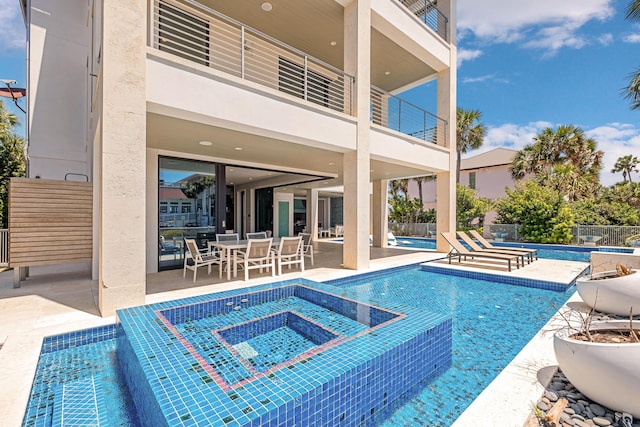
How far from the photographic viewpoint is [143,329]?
352 cm

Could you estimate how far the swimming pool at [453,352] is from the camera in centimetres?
279

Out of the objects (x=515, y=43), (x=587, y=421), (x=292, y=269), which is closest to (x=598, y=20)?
(x=515, y=43)

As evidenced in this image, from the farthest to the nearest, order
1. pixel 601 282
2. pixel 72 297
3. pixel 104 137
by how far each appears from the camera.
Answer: pixel 72 297 < pixel 601 282 < pixel 104 137

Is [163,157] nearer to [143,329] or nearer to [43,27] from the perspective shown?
[43,27]

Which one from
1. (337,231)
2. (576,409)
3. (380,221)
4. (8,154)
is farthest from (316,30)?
(8,154)

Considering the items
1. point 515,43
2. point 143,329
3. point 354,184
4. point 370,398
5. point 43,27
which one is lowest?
point 370,398

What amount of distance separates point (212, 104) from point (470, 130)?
24166 mm

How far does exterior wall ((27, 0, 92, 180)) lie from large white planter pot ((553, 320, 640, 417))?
1043 cm

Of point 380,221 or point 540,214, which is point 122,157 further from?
point 540,214

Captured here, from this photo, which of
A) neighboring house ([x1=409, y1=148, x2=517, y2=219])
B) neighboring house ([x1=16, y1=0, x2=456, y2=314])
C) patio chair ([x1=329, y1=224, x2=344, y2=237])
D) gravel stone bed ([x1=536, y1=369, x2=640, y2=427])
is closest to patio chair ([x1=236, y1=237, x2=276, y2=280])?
neighboring house ([x1=16, y1=0, x2=456, y2=314])

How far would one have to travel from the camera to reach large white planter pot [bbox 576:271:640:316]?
454 centimetres

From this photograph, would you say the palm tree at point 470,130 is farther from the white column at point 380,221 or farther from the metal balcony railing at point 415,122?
the metal balcony railing at point 415,122

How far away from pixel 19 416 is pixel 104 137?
138 inches

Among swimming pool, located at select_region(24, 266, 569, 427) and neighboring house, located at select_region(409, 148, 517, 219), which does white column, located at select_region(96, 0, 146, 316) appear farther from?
neighboring house, located at select_region(409, 148, 517, 219)
